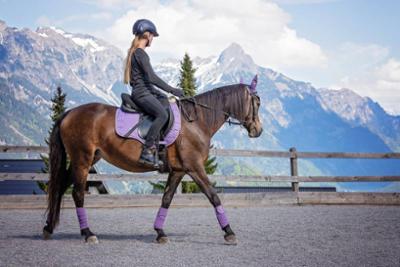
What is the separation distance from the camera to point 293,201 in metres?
13.7

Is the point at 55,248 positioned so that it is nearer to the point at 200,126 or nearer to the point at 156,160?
the point at 156,160

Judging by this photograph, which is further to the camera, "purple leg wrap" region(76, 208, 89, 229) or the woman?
"purple leg wrap" region(76, 208, 89, 229)

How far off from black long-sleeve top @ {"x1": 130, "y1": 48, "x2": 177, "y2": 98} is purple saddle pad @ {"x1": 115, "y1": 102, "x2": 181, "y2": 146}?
1.11 ft

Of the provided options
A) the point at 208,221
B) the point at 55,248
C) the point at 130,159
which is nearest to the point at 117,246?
the point at 55,248

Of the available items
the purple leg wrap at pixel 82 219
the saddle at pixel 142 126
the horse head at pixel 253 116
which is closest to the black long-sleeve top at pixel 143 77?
the saddle at pixel 142 126

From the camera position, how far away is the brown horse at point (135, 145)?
699 centimetres

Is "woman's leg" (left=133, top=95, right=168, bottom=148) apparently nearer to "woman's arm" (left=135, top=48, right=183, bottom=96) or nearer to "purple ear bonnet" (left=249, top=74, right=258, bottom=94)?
"woman's arm" (left=135, top=48, right=183, bottom=96)

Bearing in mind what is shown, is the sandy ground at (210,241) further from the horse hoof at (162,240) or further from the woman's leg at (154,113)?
the woman's leg at (154,113)

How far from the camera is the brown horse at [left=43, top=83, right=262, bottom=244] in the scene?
22.9 feet

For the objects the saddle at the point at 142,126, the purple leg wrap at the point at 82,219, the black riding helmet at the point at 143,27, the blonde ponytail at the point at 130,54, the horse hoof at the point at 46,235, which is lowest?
the horse hoof at the point at 46,235

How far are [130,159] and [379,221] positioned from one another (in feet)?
17.2

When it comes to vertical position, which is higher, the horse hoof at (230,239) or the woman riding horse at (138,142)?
the woman riding horse at (138,142)

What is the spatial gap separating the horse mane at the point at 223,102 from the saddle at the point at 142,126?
0.50 m

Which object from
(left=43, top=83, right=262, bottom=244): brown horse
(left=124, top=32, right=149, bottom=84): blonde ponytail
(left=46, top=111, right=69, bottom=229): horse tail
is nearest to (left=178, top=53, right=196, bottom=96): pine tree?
(left=43, top=83, right=262, bottom=244): brown horse
